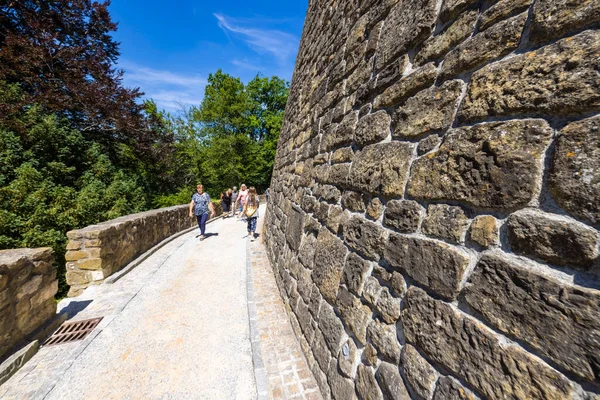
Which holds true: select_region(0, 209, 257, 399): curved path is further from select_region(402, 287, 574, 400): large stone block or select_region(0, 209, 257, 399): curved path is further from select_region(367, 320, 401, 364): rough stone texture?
select_region(402, 287, 574, 400): large stone block

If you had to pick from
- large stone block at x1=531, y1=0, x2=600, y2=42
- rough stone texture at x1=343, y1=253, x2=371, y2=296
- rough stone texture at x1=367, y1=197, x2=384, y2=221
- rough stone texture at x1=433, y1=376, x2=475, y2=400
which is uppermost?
large stone block at x1=531, y1=0, x2=600, y2=42

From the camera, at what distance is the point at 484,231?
3.33 ft

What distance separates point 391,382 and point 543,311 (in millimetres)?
919

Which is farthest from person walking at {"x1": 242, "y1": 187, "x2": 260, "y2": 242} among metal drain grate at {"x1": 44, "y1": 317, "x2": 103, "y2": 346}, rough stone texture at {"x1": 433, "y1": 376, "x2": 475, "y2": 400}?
rough stone texture at {"x1": 433, "y1": 376, "x2": 475, "y2": 400}

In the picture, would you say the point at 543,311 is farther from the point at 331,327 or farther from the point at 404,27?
the point at 404,27

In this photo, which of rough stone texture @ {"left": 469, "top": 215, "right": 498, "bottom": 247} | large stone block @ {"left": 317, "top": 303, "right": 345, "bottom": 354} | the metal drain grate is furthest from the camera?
the metal drain grate

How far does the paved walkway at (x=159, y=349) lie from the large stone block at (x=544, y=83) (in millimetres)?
2510

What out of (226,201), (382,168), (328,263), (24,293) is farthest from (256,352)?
(226,201)

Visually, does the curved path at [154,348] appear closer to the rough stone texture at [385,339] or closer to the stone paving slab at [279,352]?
the stone paving slab at [279,352]

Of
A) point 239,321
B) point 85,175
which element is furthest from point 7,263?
point 85,175

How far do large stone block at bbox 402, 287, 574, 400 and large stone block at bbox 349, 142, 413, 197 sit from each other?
0.65 m

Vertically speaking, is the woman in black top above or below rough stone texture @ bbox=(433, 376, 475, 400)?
below

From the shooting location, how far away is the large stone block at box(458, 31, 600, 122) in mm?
753

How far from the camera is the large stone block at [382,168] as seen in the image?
151 cm
